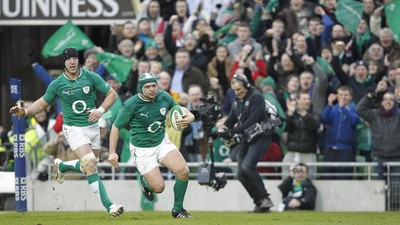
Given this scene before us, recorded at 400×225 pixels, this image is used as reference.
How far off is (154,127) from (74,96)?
4.37 feet

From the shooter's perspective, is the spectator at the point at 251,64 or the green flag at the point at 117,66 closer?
the spectator at the point at 251,64

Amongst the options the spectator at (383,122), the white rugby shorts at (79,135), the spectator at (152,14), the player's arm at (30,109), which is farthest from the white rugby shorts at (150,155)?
the spectator at (152,14)

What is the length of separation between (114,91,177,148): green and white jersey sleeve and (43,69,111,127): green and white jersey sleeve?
2.14ft

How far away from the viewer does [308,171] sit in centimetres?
2439

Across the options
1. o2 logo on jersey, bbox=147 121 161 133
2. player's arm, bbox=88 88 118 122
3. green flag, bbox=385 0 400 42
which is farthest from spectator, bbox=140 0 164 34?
o2 logo on jersey, bbox=147 121 161 133

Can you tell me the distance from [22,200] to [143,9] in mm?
6429

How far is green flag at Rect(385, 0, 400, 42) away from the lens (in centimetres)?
2534

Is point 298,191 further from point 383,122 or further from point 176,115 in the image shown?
point 176,115

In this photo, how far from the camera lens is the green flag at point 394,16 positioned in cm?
2534

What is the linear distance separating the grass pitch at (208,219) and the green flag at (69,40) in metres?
5.29

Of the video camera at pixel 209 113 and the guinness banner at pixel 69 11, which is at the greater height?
the guinness banner at pixel 69 11

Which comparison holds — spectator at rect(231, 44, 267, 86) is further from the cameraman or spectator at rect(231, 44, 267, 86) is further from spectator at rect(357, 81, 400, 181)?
the cameraman

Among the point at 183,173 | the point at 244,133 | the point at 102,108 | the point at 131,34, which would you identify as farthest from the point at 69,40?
the point at 183,173

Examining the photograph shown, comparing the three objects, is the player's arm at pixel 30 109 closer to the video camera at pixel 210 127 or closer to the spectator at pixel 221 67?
the video camera at pixel 210 127
